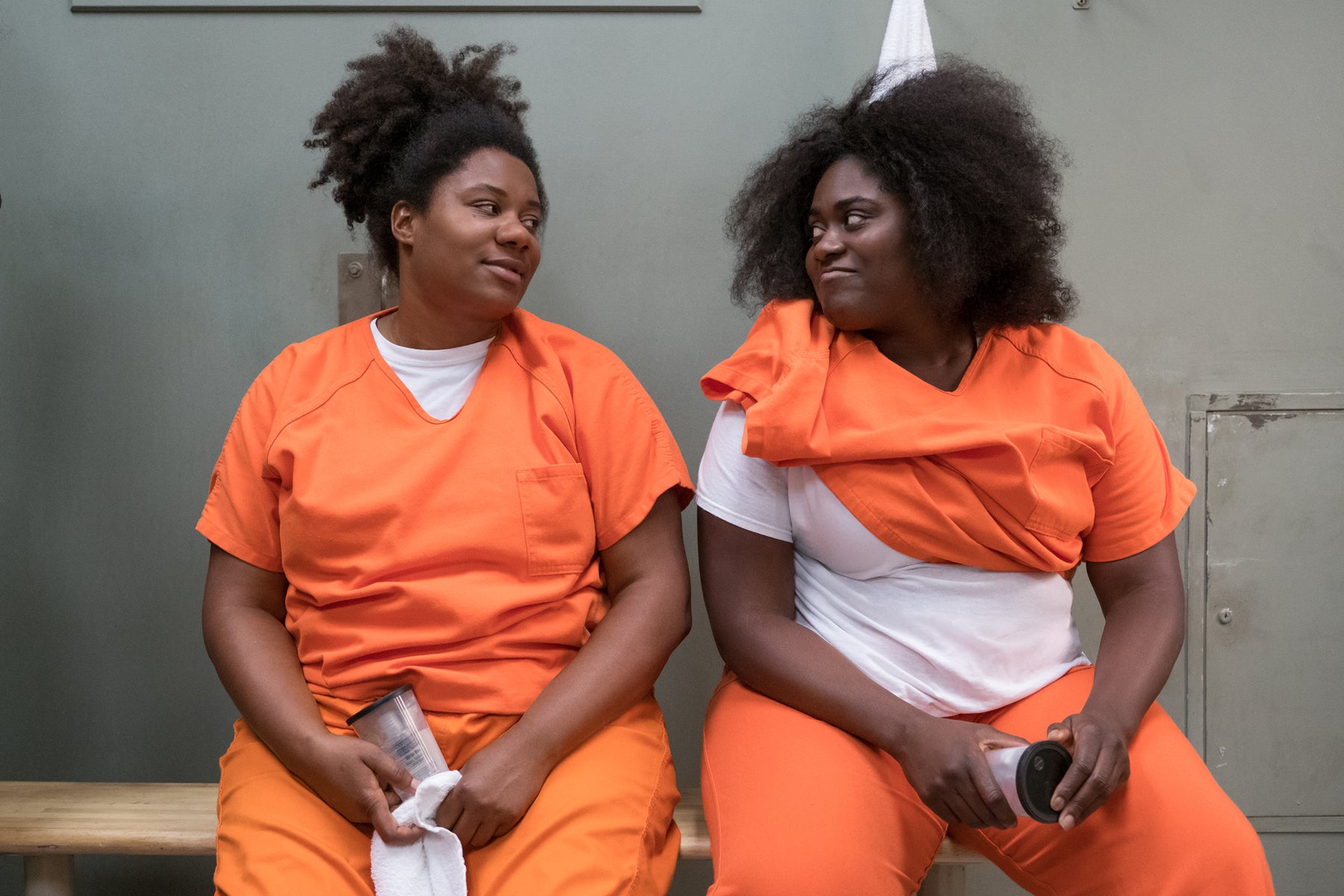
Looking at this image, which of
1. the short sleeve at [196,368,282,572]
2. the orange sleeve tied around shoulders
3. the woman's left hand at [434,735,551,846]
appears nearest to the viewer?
the woman's left hand at [434,735,551,846]

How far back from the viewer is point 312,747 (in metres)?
1.41

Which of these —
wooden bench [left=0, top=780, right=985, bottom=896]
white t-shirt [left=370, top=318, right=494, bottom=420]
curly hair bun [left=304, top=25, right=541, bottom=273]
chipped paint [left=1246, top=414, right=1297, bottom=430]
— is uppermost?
curly hair bun [left=304, top=25, right=541, bottom=273]

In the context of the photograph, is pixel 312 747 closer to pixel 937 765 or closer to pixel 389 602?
pixel 389 602

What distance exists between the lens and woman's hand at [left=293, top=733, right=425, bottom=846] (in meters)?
1.36

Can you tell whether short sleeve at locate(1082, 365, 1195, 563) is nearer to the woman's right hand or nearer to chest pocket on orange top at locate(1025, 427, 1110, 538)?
chest pocket on orange top at locate(1025, 427, 1110, 538)

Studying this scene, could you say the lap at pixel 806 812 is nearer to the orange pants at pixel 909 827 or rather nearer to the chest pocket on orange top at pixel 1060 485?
the orange pants at pixel 909 827

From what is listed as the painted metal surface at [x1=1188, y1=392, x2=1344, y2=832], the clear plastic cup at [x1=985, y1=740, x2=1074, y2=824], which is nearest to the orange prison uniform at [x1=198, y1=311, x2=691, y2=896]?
the clear plastic cup at [x1=985, y1=740, x2=1074, y2=824]

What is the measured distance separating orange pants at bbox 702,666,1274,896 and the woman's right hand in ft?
0.25

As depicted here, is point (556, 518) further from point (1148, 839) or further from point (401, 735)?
point (1148, 839)

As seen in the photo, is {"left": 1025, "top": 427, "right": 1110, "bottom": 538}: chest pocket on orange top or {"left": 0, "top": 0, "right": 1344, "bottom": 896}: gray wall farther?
{"left": 0, "top": 0, "right": 1344, "bottom": 896}: gray wall

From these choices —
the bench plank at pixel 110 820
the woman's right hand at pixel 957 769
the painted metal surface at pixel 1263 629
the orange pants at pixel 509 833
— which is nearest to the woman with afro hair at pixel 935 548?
the woman's right hand at pixel 957 769

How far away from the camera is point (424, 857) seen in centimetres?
134

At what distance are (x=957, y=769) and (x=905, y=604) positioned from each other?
286 mm

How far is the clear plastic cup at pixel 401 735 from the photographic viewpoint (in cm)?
139
